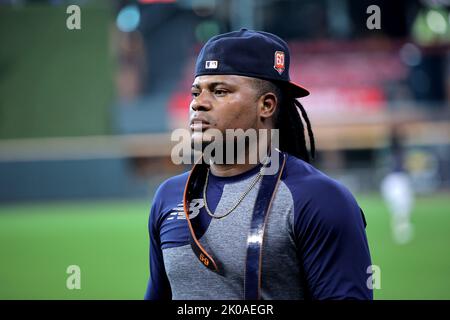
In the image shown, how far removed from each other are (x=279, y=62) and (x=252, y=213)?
0.58 metres

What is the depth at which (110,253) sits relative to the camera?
44.1 feet

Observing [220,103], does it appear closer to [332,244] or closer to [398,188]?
[332,244]

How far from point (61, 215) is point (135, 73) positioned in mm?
10530

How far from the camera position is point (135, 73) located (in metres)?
30.3

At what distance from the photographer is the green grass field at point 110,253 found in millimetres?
9391

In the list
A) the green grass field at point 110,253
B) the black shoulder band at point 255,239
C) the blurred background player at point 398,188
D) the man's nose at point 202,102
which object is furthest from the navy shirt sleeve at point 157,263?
the blurred background player at point 398,188

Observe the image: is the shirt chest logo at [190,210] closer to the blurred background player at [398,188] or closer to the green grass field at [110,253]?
the green grass field at [110,253]

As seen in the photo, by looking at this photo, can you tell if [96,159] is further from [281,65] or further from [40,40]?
[281,65]

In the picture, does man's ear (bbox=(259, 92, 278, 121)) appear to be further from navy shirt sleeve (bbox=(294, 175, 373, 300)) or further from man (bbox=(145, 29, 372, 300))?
navy shirt sleeve (bbox=(294, 175, 373, 300))

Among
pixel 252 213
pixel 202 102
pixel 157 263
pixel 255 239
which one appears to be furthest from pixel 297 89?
pixel 157 263

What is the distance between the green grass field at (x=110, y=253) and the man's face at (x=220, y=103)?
6.02 m

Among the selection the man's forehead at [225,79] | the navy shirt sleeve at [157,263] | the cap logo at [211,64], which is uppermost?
the cap logo at [211,64]

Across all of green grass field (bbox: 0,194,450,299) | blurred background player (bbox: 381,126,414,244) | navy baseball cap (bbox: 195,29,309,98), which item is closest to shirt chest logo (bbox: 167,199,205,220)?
navy baseball cap (bbox: 195,29,309,98)

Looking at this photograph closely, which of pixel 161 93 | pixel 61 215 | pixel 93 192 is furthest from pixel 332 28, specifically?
pixel 61 215
